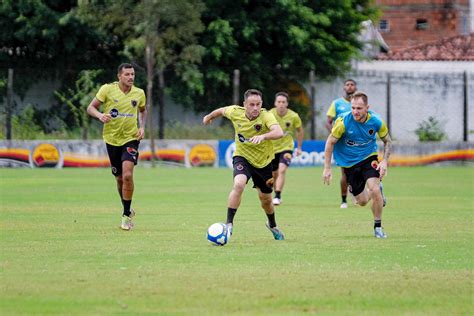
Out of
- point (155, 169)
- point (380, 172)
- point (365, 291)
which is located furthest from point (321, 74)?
point (365, 291)

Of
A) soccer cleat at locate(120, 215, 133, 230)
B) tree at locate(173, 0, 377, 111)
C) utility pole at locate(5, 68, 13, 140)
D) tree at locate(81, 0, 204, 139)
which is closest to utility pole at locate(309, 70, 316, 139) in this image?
tree at locate(173, 0, 377, 111)

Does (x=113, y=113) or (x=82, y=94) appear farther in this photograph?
(x=82, y=94)

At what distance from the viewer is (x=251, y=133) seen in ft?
46.4

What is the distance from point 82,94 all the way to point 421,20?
4501cm

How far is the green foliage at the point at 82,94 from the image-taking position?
37.8 m

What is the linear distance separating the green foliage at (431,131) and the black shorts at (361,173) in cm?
2535

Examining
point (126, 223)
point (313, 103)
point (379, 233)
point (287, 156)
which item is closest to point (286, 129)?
point (287, 156)

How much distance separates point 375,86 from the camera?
4041 cm

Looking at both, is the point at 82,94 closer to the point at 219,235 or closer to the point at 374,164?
the point at 374,164

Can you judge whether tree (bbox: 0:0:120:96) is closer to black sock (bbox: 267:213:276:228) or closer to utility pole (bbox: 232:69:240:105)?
utility pole (bbox: 232:69:240:105)

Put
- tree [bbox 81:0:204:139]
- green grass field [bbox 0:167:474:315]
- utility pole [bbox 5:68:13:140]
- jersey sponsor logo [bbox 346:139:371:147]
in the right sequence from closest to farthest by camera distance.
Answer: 1. green grass field [bbox 0:167:474:315]
2. jersey sponsor logo [bbox 346:139:371:147]
3. utility pole [bbox 5:68:13:140]
4. tree [bbox 81:0:204:139]

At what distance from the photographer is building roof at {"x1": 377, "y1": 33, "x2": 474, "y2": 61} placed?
52781mm

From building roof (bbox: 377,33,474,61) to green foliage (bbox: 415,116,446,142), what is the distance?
11456 millimetres

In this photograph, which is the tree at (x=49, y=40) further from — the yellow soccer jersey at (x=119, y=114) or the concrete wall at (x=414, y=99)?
the yellow soccer jersey at (x=119, y=114)
